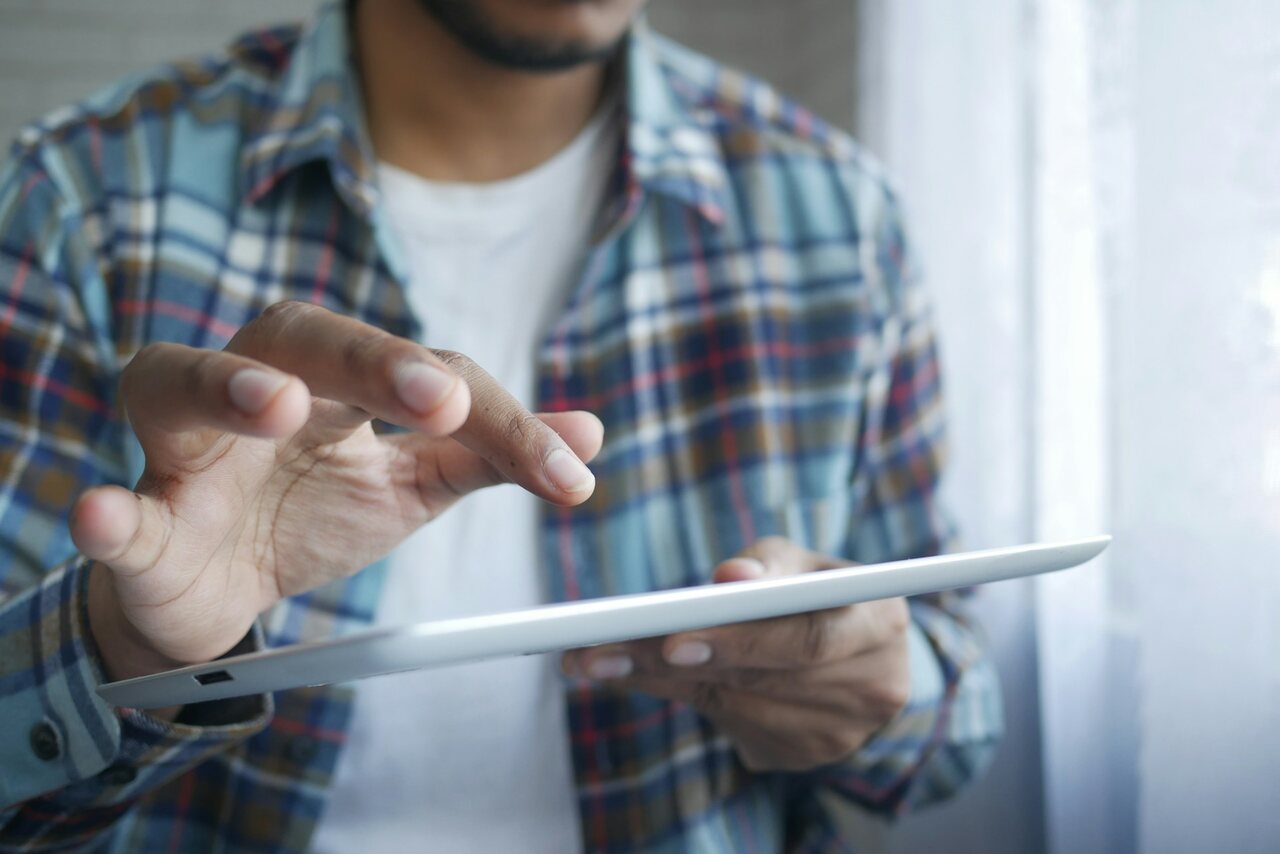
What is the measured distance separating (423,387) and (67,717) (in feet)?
1.22

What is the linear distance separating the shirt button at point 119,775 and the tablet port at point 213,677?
31cm

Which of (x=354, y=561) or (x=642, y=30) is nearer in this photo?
(x=354, y=561)

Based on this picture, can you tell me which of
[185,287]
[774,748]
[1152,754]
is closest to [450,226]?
[185,287]

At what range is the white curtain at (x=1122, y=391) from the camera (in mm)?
773

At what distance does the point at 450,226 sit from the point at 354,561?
1.59ft

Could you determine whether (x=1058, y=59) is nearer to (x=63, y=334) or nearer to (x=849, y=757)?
(x=849, y=757)

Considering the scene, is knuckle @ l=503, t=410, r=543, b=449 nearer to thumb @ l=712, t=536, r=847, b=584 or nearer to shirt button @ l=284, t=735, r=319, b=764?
thumb @ l=712, t=536, r=847, b=584

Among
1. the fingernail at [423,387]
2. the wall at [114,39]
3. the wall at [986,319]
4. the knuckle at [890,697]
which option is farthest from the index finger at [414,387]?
the wall at [114,39]

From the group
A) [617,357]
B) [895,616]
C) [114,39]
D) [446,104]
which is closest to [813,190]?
[617,357]

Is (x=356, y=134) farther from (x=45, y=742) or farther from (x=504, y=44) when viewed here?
(x=45, y=742)

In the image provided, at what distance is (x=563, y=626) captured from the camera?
1.13ft

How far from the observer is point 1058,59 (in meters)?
1.05

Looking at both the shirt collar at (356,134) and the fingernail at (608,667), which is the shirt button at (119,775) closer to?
the fingernail at (608,667)

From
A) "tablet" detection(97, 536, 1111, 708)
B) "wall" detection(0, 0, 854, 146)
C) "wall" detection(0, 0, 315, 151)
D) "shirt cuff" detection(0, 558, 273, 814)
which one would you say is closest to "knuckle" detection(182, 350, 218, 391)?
"tablet" detection(97, 536, 1111, 708)
